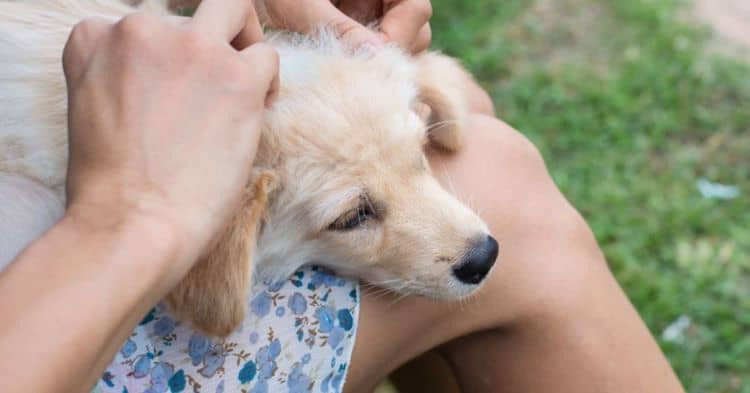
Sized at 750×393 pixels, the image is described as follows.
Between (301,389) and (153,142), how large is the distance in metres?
0.51

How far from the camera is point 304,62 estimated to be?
5.46 ft

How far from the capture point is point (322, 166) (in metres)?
1.60

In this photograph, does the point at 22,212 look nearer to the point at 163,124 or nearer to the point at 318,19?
the point at 163,124

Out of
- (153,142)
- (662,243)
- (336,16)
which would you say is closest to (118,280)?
(153,142)

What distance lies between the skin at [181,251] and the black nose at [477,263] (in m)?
0.05

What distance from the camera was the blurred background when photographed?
2.90m

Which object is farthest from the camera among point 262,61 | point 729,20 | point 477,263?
point 729,20

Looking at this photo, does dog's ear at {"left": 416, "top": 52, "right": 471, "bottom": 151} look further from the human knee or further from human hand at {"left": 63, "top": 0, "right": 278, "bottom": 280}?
human hand at {"left": 63, "top": 0, "right": 278, "bottom": 280}

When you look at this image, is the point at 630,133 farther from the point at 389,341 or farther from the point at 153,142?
the point at 153,142

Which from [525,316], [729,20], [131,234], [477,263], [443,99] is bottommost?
[729,20]

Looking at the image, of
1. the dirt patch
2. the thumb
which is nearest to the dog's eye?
the thumb

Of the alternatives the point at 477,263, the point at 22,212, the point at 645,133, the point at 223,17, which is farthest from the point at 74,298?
the point at 645,133

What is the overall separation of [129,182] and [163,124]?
0.31 feet

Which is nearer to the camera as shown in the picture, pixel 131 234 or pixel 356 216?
pixel 131 234
